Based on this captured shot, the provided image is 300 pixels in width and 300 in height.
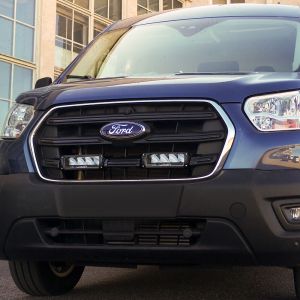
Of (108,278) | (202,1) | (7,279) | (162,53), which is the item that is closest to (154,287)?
(108,278)

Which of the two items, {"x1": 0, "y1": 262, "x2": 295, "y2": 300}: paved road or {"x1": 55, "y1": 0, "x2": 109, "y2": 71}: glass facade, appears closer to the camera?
{"x1": 0, "y1": 262, "x2": 295, "y2": 300}: paved road

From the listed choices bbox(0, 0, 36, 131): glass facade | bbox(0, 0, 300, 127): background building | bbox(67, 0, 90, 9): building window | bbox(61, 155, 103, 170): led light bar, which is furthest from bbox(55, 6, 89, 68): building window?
bbox(61, 155, 103, 170): led light bar

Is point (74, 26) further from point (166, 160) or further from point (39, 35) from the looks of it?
point (166, 160)

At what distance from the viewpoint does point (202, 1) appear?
3528 cm

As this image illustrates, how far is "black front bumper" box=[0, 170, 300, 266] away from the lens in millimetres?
3090

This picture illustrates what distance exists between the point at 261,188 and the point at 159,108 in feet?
2.35

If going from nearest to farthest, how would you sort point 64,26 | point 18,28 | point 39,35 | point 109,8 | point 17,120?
point 17,120, point 18,28, point 39,35, point 64,26, point 109,8

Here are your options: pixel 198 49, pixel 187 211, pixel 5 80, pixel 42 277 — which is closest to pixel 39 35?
pixel 5 80

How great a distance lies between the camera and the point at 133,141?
3.32m

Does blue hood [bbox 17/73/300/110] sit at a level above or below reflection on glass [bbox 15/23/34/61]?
below

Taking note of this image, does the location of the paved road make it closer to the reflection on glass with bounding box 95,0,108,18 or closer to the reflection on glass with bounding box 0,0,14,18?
the reflection on glass with bounding box 0,0,14,18

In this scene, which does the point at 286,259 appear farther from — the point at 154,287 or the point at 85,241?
the point at 154,287

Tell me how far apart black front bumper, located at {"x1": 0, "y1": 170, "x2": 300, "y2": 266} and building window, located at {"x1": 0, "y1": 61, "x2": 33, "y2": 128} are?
16999 millimetres

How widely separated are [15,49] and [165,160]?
62.7 feet
